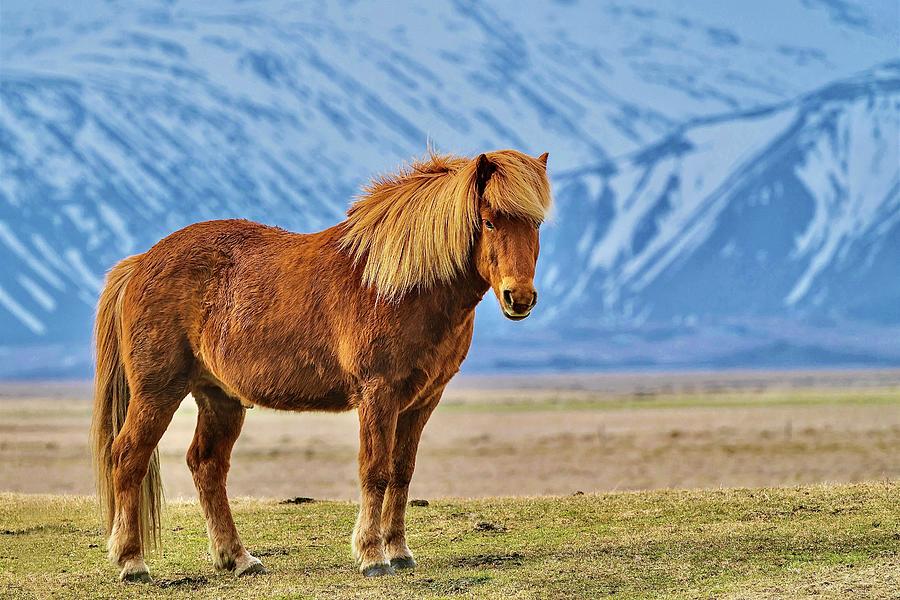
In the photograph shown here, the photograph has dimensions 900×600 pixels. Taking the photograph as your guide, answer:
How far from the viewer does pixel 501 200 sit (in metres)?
8.95

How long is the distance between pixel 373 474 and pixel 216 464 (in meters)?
1.73

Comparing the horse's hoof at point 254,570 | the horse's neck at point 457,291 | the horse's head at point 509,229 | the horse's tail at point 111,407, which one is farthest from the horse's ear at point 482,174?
the horse's hoof at point 254,570

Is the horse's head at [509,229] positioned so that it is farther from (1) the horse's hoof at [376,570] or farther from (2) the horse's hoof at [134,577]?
(2) the horse's hoof at [134,577]

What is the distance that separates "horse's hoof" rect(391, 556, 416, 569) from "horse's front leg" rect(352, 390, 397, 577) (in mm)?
282

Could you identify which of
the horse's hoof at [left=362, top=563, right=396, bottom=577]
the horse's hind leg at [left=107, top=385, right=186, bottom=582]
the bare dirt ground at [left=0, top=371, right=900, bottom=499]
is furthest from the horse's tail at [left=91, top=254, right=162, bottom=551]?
the bare dirt ground at [left=0, top=371, right=900, bottom=499]

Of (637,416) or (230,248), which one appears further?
(637,416)

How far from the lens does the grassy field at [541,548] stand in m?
8.74

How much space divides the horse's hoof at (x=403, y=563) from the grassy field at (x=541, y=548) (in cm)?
13

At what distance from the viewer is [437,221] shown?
9.34 meters

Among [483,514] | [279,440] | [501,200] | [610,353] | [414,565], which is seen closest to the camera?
[501,200]

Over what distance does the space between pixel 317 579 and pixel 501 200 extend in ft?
9.73

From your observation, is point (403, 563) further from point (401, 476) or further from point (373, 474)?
point (373, 474)

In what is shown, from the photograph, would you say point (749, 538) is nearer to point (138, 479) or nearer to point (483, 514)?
point (483, 514)

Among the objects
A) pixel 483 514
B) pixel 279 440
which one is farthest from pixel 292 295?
pixel 279 440
